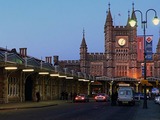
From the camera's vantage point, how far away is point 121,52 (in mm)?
123750

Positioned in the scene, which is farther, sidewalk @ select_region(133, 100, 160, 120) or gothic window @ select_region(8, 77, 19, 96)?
gothic window @ select_region(8, 77, 19, 96)

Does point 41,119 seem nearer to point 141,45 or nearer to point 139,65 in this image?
point 141,45

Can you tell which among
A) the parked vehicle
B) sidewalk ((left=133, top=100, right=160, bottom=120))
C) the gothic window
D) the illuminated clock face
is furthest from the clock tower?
sidewalk ((left=133, top=100, right=160, bottom=120))

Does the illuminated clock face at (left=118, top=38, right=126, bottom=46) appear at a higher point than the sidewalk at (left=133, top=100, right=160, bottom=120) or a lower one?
higher

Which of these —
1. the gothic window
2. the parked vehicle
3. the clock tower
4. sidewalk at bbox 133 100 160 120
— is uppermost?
the clock tower

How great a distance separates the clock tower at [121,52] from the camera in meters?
121

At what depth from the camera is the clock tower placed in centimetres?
12131

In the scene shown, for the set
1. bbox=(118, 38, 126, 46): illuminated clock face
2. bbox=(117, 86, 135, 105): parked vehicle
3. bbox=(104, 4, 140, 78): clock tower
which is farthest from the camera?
bbox=(118, 38, 126, 46): illuminated clock face

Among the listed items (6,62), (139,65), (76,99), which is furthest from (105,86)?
(6,62)

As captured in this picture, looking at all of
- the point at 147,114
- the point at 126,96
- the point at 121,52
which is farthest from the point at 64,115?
the point at 121,52

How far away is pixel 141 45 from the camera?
340ft

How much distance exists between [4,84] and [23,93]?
6.45 meters

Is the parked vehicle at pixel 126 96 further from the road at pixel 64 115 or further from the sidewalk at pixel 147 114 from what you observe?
the road at pixel 64 115

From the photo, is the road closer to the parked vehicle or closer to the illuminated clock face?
the parked vehicle
